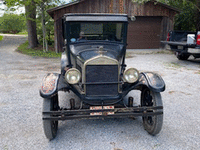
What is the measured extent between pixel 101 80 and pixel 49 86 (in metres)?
0.86

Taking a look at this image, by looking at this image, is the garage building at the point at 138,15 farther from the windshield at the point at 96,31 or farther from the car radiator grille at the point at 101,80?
the car radiator grille at the point at 101,80

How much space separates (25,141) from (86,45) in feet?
7.04

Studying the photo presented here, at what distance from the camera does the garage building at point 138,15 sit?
1262 cm

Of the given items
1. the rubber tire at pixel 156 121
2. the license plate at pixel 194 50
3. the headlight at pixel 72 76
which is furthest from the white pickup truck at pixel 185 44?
the headlight at pixel 72 76

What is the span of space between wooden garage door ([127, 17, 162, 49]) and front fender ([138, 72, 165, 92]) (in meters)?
11.2

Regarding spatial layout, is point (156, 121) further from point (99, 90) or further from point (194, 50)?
point (194, 50)

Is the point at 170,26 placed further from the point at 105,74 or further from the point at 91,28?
the point at 105,74

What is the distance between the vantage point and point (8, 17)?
31328 mm

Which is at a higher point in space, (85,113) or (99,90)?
(99,90)

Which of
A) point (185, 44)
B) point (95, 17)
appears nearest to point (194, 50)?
point (185, 44)

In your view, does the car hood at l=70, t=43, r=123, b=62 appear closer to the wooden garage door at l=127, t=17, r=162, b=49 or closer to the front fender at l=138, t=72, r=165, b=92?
the front fender at l=138, t=72, r=165, b=92

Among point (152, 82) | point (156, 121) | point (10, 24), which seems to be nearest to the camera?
point (156, 121)

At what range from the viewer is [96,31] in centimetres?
422

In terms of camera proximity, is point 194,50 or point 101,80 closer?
point 101,80
